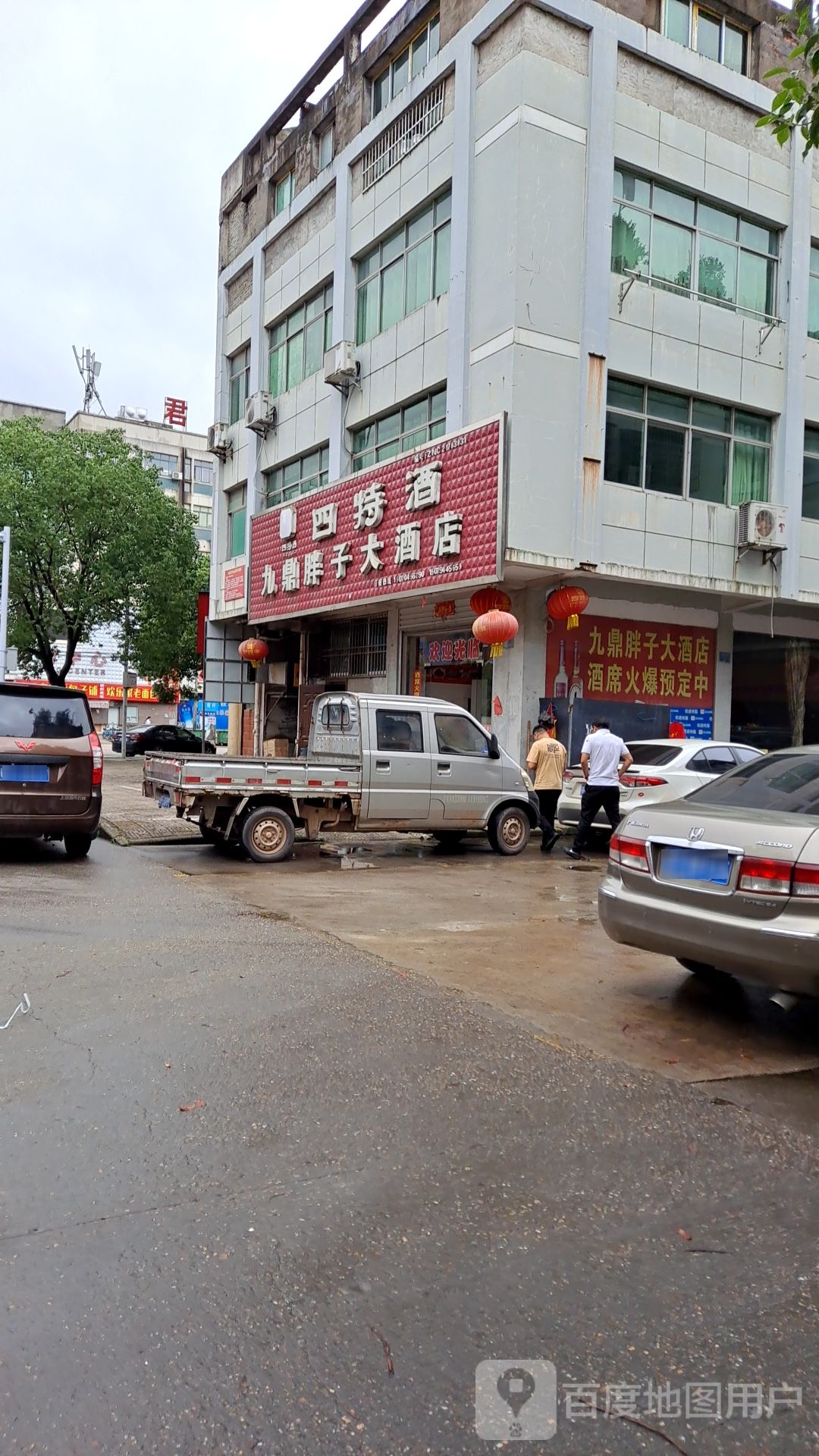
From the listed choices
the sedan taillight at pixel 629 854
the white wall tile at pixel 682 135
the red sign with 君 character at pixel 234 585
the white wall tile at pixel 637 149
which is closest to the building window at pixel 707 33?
the white wall tile at pixel 682 135

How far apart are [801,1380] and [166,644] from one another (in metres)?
32.6

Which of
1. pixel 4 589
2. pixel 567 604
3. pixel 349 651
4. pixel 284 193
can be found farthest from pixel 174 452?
pixel 567 604

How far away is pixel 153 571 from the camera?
103ft

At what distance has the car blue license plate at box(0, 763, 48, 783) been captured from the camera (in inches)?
376

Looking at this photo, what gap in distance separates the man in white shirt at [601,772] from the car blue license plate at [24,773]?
604cm

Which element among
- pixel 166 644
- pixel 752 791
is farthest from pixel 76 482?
pixel 752 791

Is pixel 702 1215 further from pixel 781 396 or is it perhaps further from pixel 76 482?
pixel 76 482

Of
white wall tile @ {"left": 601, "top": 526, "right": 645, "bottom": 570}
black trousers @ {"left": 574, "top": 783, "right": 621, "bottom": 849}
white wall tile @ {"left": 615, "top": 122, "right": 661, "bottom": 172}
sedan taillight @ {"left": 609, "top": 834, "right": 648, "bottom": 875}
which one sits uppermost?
white wall tile @ {"left": 615, "top": 122, "right": 661, "bottom": 172}

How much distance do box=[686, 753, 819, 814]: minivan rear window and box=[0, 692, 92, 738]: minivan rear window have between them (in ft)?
21.4

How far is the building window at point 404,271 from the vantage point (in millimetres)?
17344

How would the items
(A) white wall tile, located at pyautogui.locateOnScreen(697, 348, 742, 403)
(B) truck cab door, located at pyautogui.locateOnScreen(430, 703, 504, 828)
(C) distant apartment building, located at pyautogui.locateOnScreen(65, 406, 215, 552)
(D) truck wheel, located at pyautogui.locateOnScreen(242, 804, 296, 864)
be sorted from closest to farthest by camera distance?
(D) truck wheel, located at pyautogui.locateOnScreen(242, 804, 296, 864), (B) truck cab door, located at pyautogui.locateOnScreen(430, 703, 504, 828), (A) white wall tile, located at pyautogui.locateOnScreen(697, 348, 742, 403), (C) distant apartment building, located at pyautogui.locateOnScreen(65, 406, 215, 552)

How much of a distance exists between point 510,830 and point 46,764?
5648mm

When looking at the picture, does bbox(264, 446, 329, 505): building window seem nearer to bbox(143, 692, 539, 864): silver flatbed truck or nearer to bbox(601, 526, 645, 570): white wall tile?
bbox(601, 526, 645, 570): white wall tile

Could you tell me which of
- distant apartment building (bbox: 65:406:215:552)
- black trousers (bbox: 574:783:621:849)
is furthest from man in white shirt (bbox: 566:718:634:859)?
distant apartment building (bbox: 65:406:215:552)
